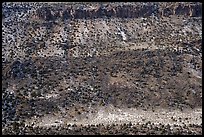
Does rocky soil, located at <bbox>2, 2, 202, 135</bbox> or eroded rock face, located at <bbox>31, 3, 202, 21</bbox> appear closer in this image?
rocky soil, located at <bbox>2, 2, 202, 135</bbox>

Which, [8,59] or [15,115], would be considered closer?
[15,115]

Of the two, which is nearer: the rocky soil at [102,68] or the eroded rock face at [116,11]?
the rocky soil at [102,68]

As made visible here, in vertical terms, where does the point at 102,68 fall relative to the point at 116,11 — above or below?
below

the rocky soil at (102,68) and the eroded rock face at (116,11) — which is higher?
the eroded rock face at (116,11)

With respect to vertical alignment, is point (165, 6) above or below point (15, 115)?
above

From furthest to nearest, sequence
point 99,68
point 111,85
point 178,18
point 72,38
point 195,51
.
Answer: point 178,18 → point 72,38 → point 195,51 → point 99,68 → point 111,85

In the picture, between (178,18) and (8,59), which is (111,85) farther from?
(178,18)

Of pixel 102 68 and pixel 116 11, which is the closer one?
pixel 102 68

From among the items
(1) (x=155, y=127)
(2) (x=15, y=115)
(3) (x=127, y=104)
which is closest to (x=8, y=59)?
(2) (x=15, y=115)
